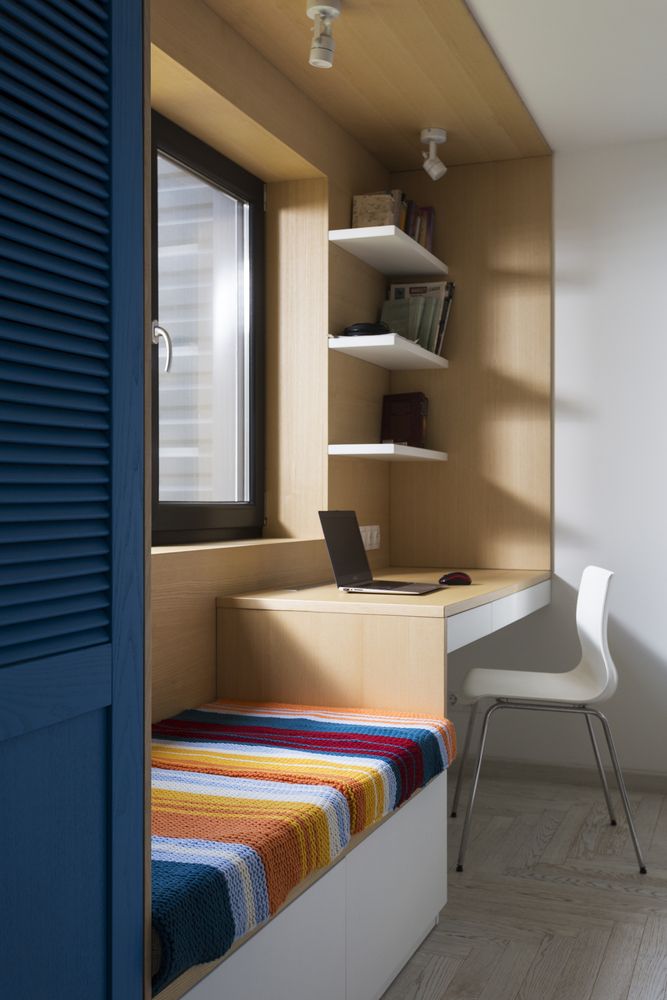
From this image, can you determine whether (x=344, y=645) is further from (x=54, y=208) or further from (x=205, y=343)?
(x=54, y=208)

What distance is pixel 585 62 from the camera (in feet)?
10.1

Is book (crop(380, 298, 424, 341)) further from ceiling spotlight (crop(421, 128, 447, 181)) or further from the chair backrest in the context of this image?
the chair backrest

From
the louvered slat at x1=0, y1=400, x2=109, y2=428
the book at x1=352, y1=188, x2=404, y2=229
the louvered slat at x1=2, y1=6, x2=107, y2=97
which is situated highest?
the book at x1=352, y1=188, x2=404, y2=229

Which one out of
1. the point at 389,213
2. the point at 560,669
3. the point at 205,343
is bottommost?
the point at 560,669

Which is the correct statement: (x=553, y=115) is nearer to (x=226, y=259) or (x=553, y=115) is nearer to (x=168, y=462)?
(x=226, y=259)

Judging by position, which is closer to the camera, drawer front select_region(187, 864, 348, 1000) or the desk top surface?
drawer front select_region(187, 864, 348, 1000)

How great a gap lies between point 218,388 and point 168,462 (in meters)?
0.39

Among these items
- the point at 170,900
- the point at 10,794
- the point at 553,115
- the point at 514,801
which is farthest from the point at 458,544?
the point at 10,794

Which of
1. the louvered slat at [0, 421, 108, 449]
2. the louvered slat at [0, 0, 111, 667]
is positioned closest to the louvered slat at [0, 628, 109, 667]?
the louvered slat at [0, 0, 111, 667]

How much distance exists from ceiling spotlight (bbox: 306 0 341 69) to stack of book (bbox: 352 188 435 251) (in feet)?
2.75

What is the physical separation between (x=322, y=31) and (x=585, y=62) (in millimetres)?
883

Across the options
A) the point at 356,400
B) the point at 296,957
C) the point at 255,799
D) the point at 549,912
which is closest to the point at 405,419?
the point at 356,400

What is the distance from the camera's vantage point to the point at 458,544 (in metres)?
3.91

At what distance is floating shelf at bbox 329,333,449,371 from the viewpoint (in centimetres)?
331
